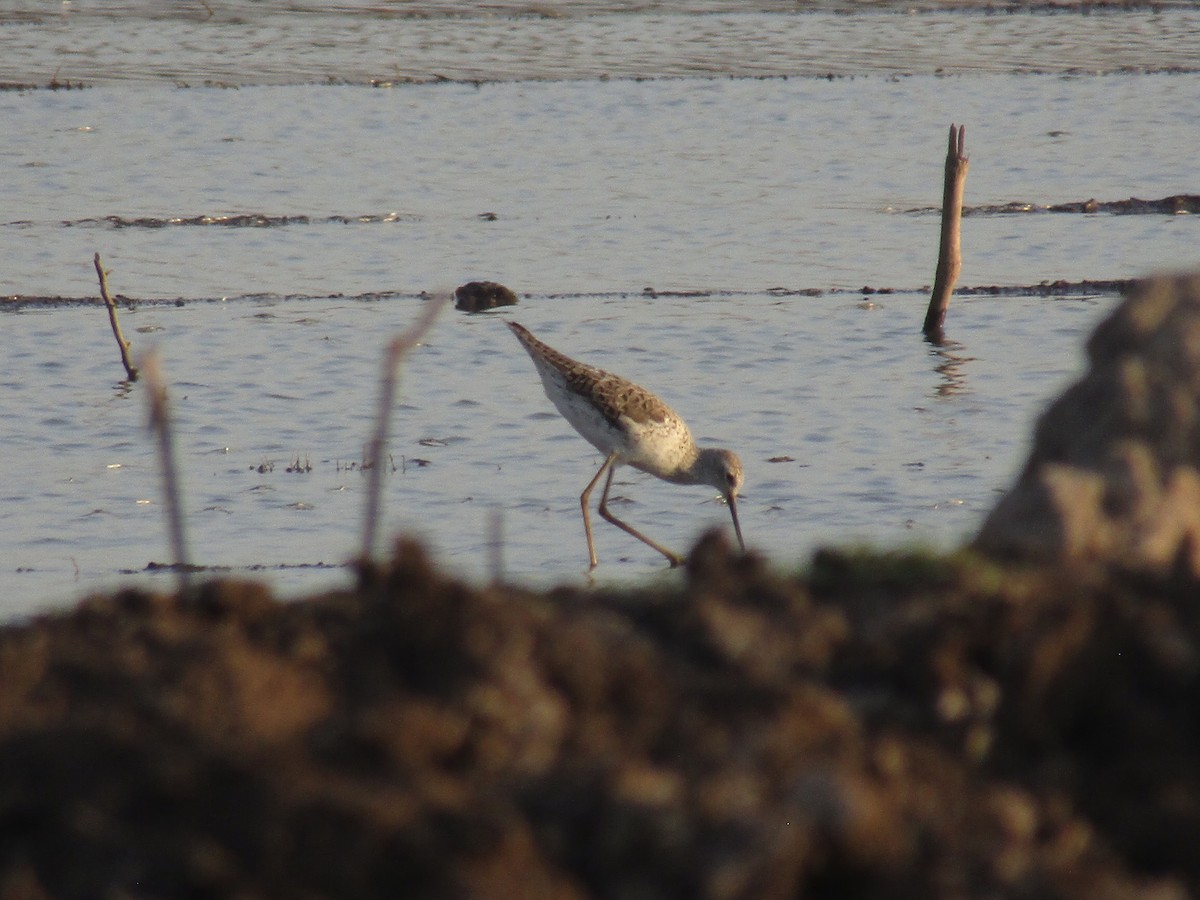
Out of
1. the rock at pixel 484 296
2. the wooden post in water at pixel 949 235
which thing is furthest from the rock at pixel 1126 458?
the rock at pixel 484 296

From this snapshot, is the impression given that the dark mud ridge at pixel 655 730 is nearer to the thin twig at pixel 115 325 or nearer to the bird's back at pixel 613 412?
the bird's back at pixel 613 412

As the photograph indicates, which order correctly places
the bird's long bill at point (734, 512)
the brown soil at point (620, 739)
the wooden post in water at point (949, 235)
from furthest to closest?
the wooden post in water at point (949, 235)
the bird's long bill at point (734, 512)
the brown soil at point (620, 739)

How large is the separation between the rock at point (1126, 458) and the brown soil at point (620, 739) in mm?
292

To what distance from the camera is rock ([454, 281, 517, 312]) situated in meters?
20.5

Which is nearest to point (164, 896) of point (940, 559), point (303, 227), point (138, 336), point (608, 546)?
point (940, 559)

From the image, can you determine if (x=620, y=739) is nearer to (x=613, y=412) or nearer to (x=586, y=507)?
(x=613, y=412)

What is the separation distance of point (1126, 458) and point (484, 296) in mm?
15349

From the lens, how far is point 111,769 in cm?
411

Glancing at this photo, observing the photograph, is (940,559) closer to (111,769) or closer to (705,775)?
(705,775)

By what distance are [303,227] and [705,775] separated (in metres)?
21.7

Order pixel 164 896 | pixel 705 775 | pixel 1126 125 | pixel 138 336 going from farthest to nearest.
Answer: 1. pixel 1126 125
2. pixel 138 336
3. pixel 705 775
4. pixel 164 896

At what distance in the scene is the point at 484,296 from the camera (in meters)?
20.5

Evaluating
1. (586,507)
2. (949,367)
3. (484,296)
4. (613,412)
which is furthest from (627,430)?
(484,296)

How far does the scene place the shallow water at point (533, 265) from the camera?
44.0 ft
